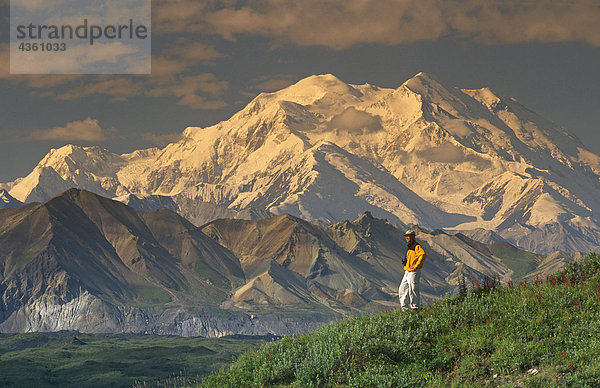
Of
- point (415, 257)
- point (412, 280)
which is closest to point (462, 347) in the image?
point (412, 280)

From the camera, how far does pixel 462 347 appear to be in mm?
25422

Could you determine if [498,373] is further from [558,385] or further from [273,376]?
[273,376]

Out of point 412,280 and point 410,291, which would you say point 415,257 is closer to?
point 412,280

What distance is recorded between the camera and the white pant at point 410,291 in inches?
1167

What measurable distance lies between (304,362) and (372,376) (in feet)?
10.2

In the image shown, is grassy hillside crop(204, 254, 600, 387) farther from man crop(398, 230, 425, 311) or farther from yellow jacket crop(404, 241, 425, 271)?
yellow jacket crop(404, 241, 425, 271)

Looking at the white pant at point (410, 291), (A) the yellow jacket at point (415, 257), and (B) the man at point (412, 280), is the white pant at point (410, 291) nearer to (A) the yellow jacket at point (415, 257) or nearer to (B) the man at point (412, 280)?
(B) the man at point (412, 280)

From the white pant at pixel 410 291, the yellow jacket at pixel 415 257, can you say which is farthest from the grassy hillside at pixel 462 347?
the yellow jacket at pixel 415 257

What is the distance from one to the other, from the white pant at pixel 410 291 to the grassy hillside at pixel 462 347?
0.66 m

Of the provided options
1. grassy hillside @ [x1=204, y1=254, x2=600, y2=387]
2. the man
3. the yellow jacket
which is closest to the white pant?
the man

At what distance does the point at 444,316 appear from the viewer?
27.9 meters

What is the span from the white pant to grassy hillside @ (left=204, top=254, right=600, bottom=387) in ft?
2.15

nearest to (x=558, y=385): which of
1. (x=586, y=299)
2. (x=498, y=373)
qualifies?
(x=498, y=373)

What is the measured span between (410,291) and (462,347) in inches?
185
